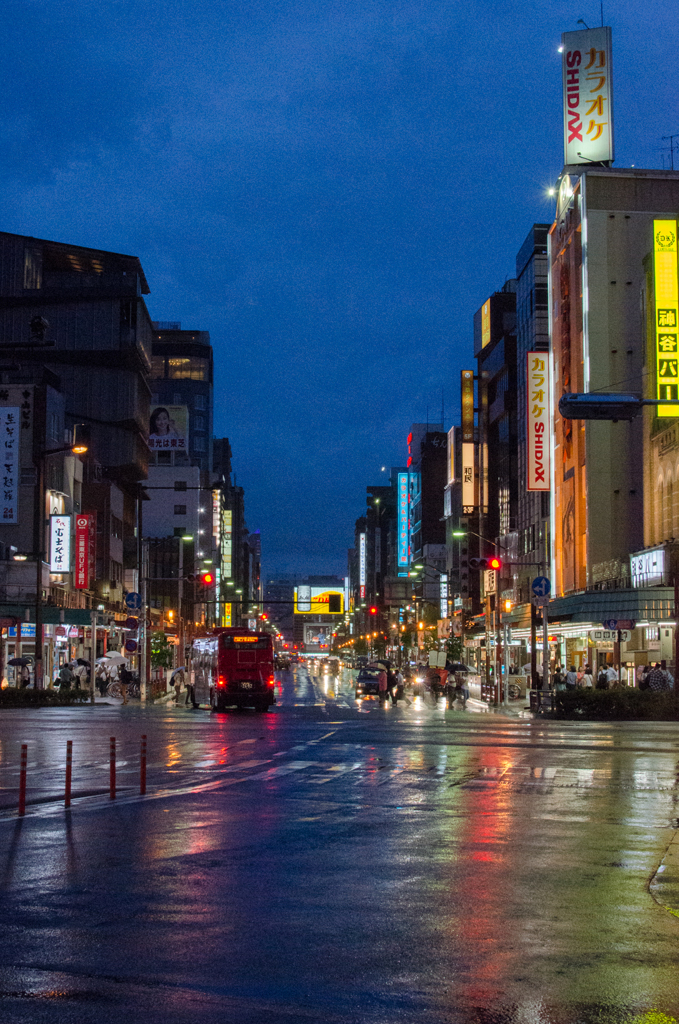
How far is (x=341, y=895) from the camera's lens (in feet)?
36.4

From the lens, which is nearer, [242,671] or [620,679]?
[242,671]

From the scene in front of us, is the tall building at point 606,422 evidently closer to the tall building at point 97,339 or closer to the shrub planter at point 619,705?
the shrub planter at point 619,705

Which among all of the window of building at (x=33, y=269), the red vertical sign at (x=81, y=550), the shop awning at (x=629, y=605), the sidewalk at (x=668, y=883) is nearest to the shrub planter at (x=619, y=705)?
the shop awning at (x=629, y=605)

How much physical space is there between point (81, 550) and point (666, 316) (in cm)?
3861

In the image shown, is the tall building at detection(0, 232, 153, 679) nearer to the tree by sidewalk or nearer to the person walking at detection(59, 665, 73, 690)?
the tree by sidewalk

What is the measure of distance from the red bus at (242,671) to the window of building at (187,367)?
128977 mm

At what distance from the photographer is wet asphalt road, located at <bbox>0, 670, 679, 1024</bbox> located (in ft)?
25.1

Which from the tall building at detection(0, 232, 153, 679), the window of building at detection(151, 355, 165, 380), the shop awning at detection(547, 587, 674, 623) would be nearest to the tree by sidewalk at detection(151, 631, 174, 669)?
the tall building at detection(0, 232, 153, 679)

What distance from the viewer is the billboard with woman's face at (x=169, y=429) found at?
155375mm

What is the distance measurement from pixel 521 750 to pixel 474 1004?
22251mm

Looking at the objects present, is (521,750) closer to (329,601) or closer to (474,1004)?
(474,1004)

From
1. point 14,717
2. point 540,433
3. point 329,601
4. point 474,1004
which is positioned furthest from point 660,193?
point 474,1004

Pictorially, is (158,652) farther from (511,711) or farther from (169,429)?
(169,429)

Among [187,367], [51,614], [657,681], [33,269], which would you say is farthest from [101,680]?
[187,367]
